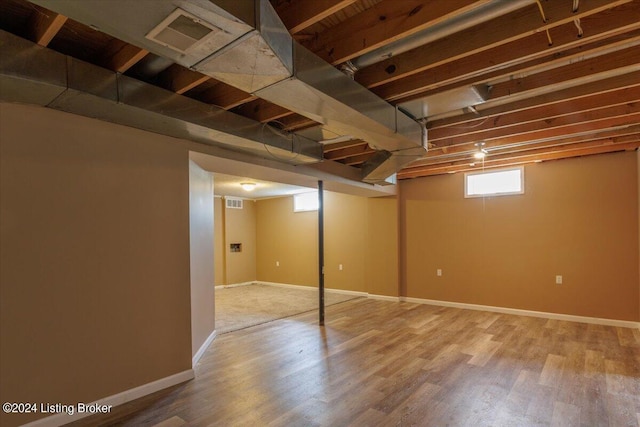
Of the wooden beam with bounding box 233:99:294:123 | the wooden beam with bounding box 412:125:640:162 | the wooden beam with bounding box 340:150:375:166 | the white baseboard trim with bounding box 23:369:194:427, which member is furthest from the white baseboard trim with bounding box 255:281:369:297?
the wooden beam with bounding box 233:99:294:123

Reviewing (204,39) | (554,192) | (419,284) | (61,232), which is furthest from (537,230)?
(61,232)

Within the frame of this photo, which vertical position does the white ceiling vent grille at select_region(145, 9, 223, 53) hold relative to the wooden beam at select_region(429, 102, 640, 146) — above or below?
below

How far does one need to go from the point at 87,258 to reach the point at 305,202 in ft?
19.4

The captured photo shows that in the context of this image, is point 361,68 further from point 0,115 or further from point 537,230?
point 537,230

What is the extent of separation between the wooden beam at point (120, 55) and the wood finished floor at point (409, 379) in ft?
7.86

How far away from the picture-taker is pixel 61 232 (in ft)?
7.79

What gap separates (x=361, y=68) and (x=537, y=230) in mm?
4451

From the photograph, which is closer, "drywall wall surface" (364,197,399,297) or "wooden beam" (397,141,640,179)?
"wooden beam" (397,141,640,179)

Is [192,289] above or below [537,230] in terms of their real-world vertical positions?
below

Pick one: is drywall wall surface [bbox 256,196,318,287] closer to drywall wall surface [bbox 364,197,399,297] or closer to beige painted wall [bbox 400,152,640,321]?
Answer: drywall wall surface [bbox 364,197,399,297]

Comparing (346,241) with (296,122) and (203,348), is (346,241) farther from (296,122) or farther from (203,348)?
(296,122)

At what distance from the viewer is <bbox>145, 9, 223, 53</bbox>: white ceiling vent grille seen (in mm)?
1312

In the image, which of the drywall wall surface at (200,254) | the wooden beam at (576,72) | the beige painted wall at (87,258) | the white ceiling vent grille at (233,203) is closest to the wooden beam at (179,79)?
the beige painted wall at (87,258)

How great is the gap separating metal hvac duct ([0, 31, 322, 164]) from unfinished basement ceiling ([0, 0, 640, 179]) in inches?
4.3
